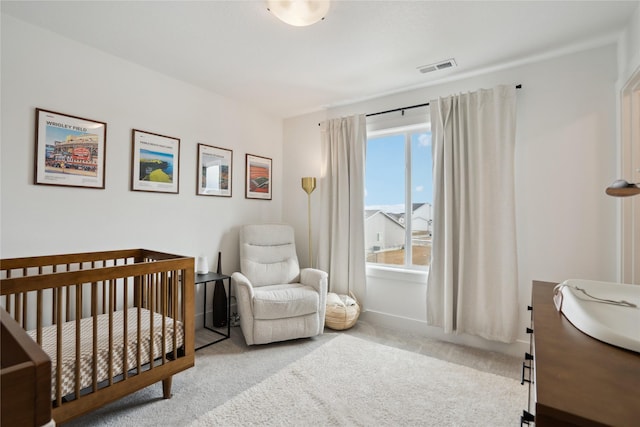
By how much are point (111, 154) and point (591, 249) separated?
3.77m

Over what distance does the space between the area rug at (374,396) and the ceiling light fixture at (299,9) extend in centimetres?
232

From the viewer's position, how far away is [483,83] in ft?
8.86

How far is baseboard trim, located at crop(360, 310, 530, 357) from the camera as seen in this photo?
8.36ft

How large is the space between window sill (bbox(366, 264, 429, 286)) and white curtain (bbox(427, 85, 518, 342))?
0.17 m

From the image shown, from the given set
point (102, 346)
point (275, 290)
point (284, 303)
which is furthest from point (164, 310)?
point (275, 290)

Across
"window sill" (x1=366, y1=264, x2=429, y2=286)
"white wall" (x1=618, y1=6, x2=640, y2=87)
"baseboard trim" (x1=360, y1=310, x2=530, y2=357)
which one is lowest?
"baseboard trim" (x1=360, y1=310, x2=530, y2=357)

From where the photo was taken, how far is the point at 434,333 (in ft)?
9.57

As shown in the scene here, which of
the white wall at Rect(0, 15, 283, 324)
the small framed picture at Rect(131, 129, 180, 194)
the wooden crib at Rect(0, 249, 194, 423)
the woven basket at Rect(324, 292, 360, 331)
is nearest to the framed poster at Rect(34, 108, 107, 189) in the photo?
the white wall at Rect(0, 15, 283, 324)

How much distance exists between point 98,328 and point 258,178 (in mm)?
2266

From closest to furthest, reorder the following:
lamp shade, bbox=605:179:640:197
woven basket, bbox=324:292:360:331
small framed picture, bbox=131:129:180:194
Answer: lamp shade, bbox=605:179:640:197, small framed picture, bbox=131:129:180:194, woven basket, bbox=324:292:360:331

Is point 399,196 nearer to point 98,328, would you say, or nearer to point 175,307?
point 175,307

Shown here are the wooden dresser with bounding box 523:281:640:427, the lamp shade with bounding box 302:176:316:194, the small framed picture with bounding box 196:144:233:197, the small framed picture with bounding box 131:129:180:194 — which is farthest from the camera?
the lamp shade with bounding box 302:176:316:194

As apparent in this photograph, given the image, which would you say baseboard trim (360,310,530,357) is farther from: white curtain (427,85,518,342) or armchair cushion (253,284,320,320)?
armchair cushion (253,284,320,320)

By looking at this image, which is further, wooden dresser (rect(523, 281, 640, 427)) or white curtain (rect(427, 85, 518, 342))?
white curtain (rect(427, 85, 518, 342))
